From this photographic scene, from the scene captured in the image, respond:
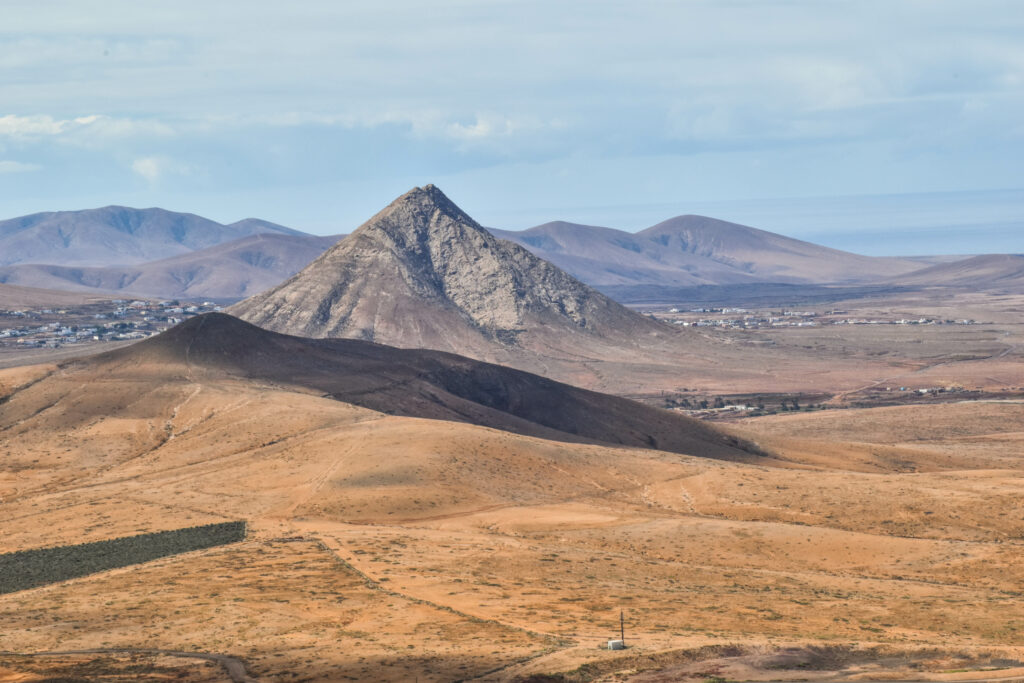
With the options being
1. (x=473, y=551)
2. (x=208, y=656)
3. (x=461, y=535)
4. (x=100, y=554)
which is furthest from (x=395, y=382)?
(x=208, y=656)

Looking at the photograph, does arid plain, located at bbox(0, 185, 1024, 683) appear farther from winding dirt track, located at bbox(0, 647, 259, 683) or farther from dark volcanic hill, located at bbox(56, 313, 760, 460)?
dark volcanic hill, located at bbox(56, 313, 760, 460)

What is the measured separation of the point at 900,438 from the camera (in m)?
149

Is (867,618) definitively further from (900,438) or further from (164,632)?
(900,438)

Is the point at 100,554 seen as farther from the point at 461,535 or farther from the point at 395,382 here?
the point at 395,382

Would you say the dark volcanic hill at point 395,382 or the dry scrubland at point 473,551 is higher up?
the dark volcanic hill at point 395,382

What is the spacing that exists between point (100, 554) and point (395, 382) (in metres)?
66.3

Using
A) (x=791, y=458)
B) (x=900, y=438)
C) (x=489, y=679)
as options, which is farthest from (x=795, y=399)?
(x=489, y=679)

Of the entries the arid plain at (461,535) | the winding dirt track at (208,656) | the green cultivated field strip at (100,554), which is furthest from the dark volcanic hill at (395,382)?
the winding dirt track at (208,656)

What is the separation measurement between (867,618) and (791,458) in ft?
221

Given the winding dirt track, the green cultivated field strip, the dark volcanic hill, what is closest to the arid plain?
the winding dirt track

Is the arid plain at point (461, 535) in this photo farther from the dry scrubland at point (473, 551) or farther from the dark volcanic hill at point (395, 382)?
the dark volcanic hill at point (395, 382)

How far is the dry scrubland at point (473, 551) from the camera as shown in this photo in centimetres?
4444

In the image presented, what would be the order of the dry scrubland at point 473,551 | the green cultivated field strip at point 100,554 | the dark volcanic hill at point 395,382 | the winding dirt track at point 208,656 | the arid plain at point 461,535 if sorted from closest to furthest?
the winding dirt track at point 208,656 < the dry scrubland at point 473,551 < the arid plain at point 461,535 < the green cultivated field strip at point 100,554 < the dark volcanic hill at point 395,382

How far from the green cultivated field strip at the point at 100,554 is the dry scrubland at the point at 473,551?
1.88m
